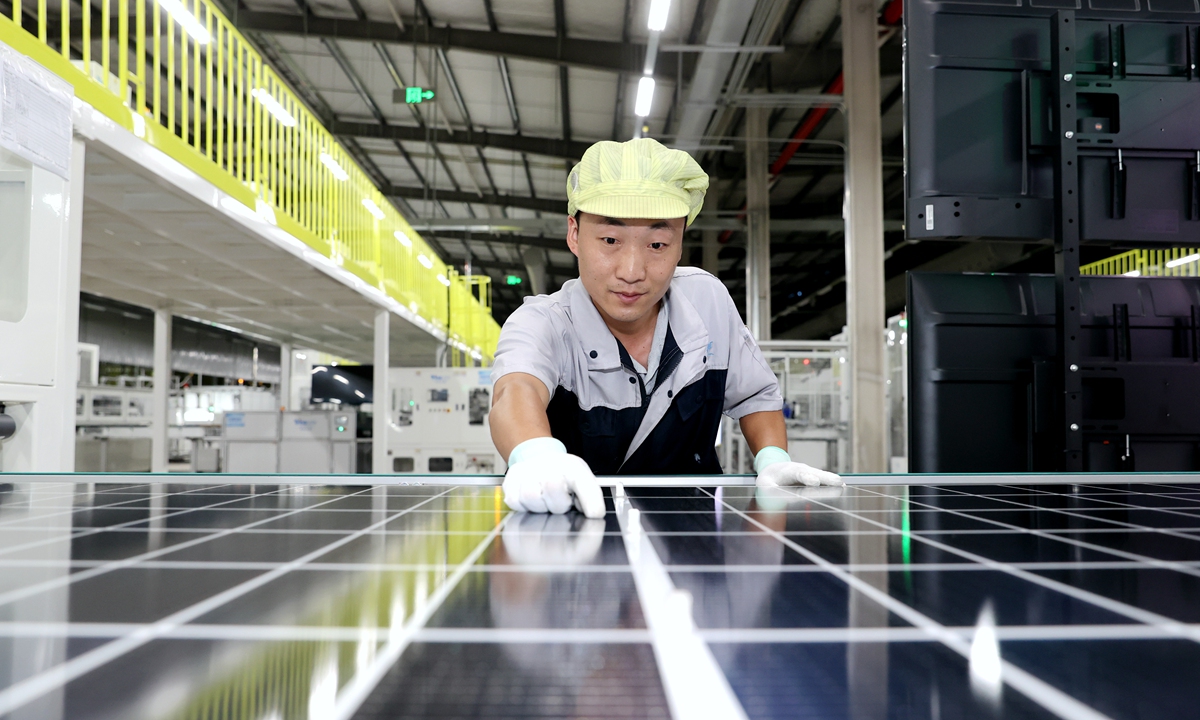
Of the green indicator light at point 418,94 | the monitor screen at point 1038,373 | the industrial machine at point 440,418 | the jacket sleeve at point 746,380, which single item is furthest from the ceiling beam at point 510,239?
the monitor screen at point 1038,373

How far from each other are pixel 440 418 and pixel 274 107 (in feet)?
12.8

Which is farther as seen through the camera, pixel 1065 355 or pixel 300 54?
pixel 300 54

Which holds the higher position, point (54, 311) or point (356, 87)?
point (356, 87)

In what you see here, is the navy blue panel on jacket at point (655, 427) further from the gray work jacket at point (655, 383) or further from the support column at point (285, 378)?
the support column at point (285, 378)

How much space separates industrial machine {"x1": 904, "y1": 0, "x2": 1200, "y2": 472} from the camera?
2.15 meters

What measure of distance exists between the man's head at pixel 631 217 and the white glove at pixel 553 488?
40.1 inches

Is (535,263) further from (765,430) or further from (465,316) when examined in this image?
(765,430)

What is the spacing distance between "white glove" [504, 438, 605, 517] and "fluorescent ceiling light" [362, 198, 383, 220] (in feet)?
24.9

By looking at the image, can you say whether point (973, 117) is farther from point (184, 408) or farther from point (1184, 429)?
point (184, 408)

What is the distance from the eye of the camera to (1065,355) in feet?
6.95

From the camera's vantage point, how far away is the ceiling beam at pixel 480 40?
10.5 meters

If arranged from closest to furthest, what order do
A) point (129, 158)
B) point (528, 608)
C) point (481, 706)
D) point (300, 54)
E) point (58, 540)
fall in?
1. point (481, 706)
2. point (528, 608)
3. point (58, 540)
4. point (129, 158)
5. point (300, 54)

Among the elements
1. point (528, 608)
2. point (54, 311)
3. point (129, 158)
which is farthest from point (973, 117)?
point (129, 158)

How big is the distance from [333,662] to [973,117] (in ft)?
7.63
